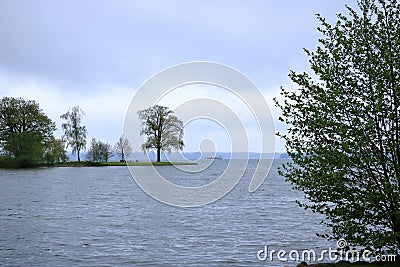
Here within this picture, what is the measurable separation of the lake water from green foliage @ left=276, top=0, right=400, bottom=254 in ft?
18.6

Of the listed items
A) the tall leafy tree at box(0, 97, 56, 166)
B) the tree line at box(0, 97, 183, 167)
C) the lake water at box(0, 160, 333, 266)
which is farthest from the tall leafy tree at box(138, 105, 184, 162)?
the lake water at box(0, 160, 333, 266)

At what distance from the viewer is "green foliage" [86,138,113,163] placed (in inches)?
4003

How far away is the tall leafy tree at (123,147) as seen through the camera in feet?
297

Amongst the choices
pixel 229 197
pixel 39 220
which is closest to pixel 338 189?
pixel 39 220

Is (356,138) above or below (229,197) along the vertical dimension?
above

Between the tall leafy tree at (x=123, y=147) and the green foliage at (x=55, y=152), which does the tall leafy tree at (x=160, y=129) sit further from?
the green foliage at (x=55, y=152)

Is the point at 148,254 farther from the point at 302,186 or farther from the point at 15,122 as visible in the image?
the point at 15,122

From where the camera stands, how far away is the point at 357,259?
14.1 metres

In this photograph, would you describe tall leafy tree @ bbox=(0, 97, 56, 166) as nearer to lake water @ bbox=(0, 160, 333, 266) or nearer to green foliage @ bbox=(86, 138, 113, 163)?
green foliage @ bbox=(86, 138, 113, 163)

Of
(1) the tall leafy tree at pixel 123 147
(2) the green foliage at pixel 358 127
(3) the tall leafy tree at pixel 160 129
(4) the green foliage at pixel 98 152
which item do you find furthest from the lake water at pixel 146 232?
(4) the green foliage at pixel 98 152

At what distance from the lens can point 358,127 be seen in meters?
10.5

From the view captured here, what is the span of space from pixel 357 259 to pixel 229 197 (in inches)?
996

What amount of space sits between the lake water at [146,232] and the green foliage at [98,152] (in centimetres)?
6841

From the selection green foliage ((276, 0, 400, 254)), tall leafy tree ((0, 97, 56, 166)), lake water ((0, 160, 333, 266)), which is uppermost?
tall leafy tree ((0, 97, 56, 166))
